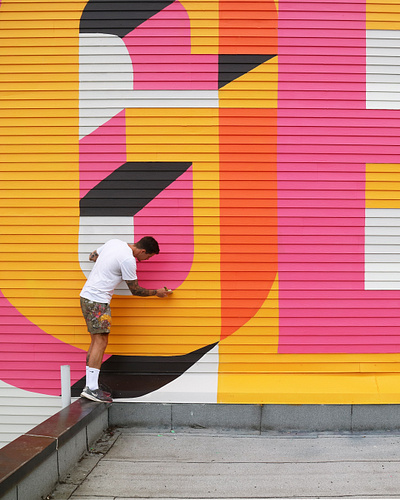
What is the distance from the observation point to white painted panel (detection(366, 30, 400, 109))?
478 cm

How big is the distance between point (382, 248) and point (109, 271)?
9.47ft

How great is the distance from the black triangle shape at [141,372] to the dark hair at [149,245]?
118 centimetres

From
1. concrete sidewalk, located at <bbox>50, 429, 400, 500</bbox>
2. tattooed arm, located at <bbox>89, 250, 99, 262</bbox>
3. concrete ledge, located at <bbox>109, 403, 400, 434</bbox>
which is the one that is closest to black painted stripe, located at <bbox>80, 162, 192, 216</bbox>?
tattooed arm, located at <bbox>89, 250, 99, 262</bbox>

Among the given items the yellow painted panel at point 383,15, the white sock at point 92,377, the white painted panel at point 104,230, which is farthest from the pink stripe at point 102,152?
the yellow painted panel at point 383,15

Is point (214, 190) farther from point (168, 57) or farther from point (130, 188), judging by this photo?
point (168, 57)

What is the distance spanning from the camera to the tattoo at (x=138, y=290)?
4523mm

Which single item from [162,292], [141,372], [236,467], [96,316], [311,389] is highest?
[162,292]

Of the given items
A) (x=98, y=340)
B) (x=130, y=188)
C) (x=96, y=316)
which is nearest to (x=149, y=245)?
(x=130, y=188)

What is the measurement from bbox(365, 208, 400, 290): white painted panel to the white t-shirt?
8.19 feet

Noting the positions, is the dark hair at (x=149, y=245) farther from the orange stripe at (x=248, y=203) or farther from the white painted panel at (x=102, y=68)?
the white painted panel at (x=102, y=68)

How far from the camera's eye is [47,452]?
3.28 m

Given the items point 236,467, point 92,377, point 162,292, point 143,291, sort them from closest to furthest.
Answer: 1. point 236,467
2. point 92,377
3. point 143,291
4. point 162,292

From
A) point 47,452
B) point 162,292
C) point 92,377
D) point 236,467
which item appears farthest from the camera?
point 162,292

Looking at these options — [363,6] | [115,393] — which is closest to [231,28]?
[363,6]
